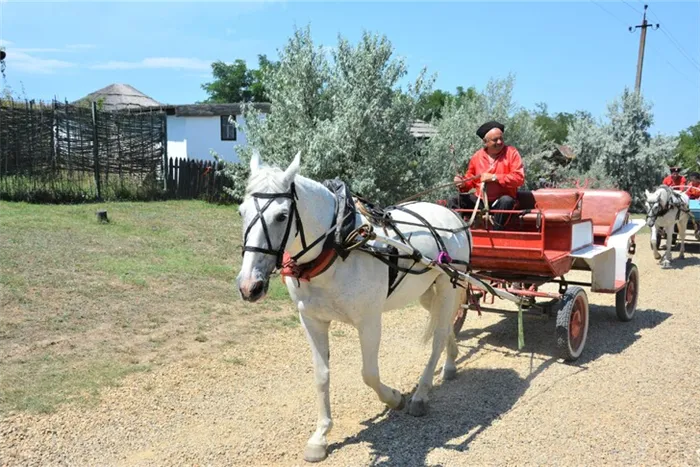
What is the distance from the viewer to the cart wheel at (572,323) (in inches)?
236

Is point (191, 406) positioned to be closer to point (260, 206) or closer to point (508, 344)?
point (260, 206)

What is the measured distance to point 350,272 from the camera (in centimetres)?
393

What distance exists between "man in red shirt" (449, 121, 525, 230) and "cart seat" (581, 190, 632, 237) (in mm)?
2135

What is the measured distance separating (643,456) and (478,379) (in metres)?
1.82

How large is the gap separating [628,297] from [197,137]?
70.9 feet

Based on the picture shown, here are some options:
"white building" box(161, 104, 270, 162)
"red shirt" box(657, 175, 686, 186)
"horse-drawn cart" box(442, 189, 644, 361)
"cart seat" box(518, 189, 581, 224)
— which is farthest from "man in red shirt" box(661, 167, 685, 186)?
"white building" box(161, 104, 270, 162)

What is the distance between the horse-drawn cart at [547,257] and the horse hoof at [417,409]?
117 cm

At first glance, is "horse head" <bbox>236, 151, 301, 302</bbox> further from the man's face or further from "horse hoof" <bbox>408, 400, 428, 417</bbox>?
the man's face

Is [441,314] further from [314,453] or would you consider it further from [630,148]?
[630,148]

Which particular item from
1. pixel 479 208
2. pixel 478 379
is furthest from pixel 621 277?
pixel 478 379

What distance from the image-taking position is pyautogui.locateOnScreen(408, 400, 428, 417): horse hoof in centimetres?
478

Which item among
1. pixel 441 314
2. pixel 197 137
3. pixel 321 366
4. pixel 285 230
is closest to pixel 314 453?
pixel 321 366

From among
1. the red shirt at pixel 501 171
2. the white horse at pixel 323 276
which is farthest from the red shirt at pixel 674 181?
the white horse at pixel 323 276

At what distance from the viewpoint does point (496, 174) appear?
20.4 feet
